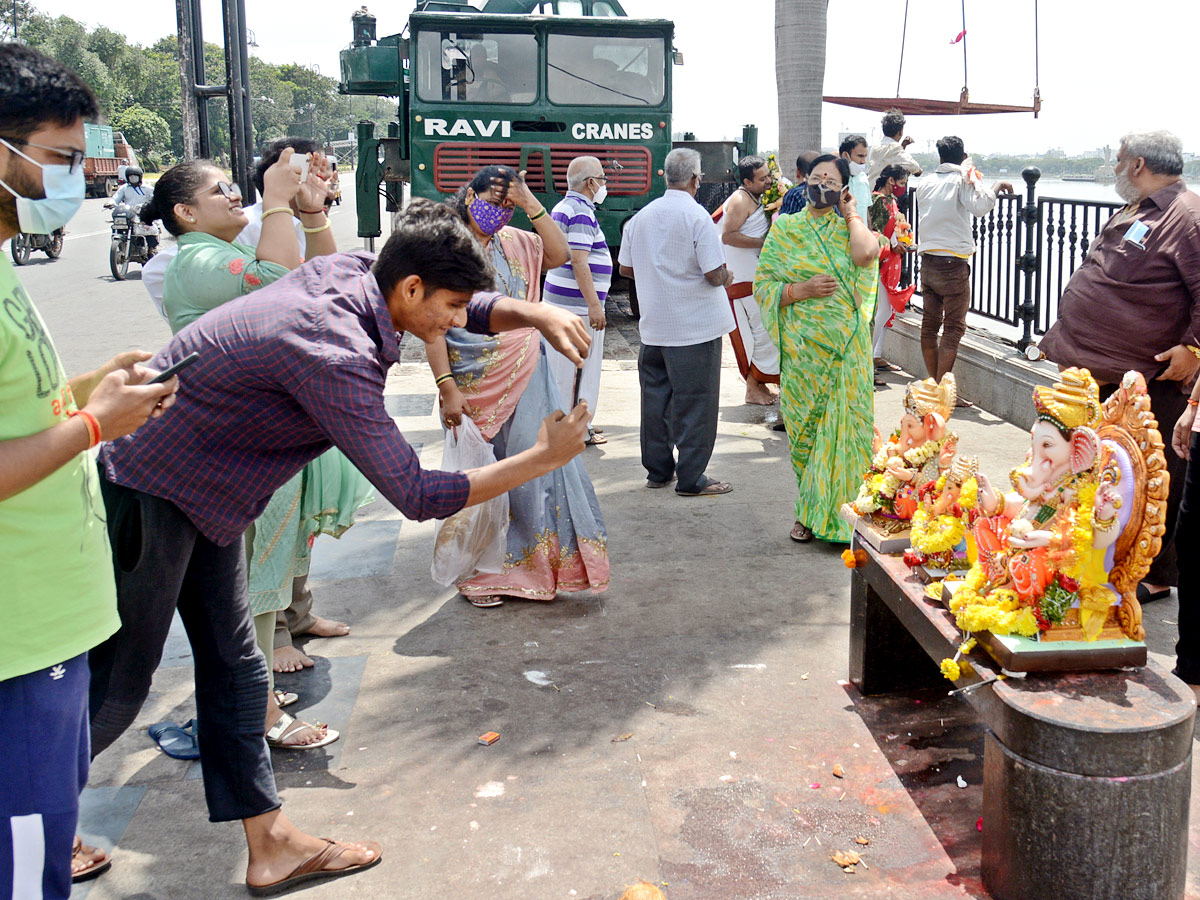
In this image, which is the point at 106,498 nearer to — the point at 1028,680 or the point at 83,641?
the point at 83,641

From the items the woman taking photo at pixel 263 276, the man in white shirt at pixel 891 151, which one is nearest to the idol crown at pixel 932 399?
the woman taking photo at pixel 263 276

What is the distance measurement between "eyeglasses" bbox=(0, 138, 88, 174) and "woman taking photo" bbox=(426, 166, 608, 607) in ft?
7.87

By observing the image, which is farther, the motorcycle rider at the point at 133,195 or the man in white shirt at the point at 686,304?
the motorcycle rider at the point at 133,195

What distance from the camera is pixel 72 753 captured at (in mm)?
1819

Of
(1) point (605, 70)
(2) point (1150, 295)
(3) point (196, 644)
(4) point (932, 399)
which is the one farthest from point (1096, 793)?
(1) point (605, 70)

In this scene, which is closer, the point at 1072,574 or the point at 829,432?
the point at 1072,574

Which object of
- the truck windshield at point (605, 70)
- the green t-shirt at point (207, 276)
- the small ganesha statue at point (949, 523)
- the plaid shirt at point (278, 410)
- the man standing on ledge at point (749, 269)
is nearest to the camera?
the plaid shirt at point (278, 410)

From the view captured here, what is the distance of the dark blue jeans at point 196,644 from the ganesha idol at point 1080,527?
1.74 m

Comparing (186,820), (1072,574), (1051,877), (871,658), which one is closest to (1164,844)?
(1051,877)

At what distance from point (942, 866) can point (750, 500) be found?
3.18m

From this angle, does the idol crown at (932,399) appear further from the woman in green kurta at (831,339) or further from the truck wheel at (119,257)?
the truck wheel at (119,257)

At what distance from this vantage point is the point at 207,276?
10.5 ft

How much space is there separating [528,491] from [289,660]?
45.6 inches

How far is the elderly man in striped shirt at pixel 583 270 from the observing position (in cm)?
612
